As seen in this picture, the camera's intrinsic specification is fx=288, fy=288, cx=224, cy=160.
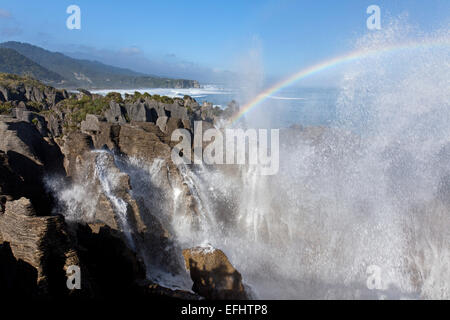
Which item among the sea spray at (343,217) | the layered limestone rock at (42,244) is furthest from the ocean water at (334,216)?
the layered limestone rock at (42,244)

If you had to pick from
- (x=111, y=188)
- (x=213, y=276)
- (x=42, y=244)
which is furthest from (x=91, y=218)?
(x=213, y=276)

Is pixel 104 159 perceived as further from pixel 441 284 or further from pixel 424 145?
pixel 424 145

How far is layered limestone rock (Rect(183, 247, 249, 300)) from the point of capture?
9.39 m

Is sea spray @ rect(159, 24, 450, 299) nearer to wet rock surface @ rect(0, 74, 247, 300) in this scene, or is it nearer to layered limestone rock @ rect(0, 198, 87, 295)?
wet rock surface @ rect(0, 74, 247, 300)

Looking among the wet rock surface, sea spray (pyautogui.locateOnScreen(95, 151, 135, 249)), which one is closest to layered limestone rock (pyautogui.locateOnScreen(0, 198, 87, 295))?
the wet rock surface

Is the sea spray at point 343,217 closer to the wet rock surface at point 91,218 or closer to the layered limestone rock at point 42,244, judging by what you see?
the wet rock surface at point 91,218

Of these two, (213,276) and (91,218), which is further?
(91,218)

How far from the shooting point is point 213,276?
966cm

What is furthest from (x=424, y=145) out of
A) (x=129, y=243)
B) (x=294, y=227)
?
(x=129, y=243)

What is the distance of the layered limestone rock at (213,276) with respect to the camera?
939cm

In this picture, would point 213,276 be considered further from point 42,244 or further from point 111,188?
point 111,188
